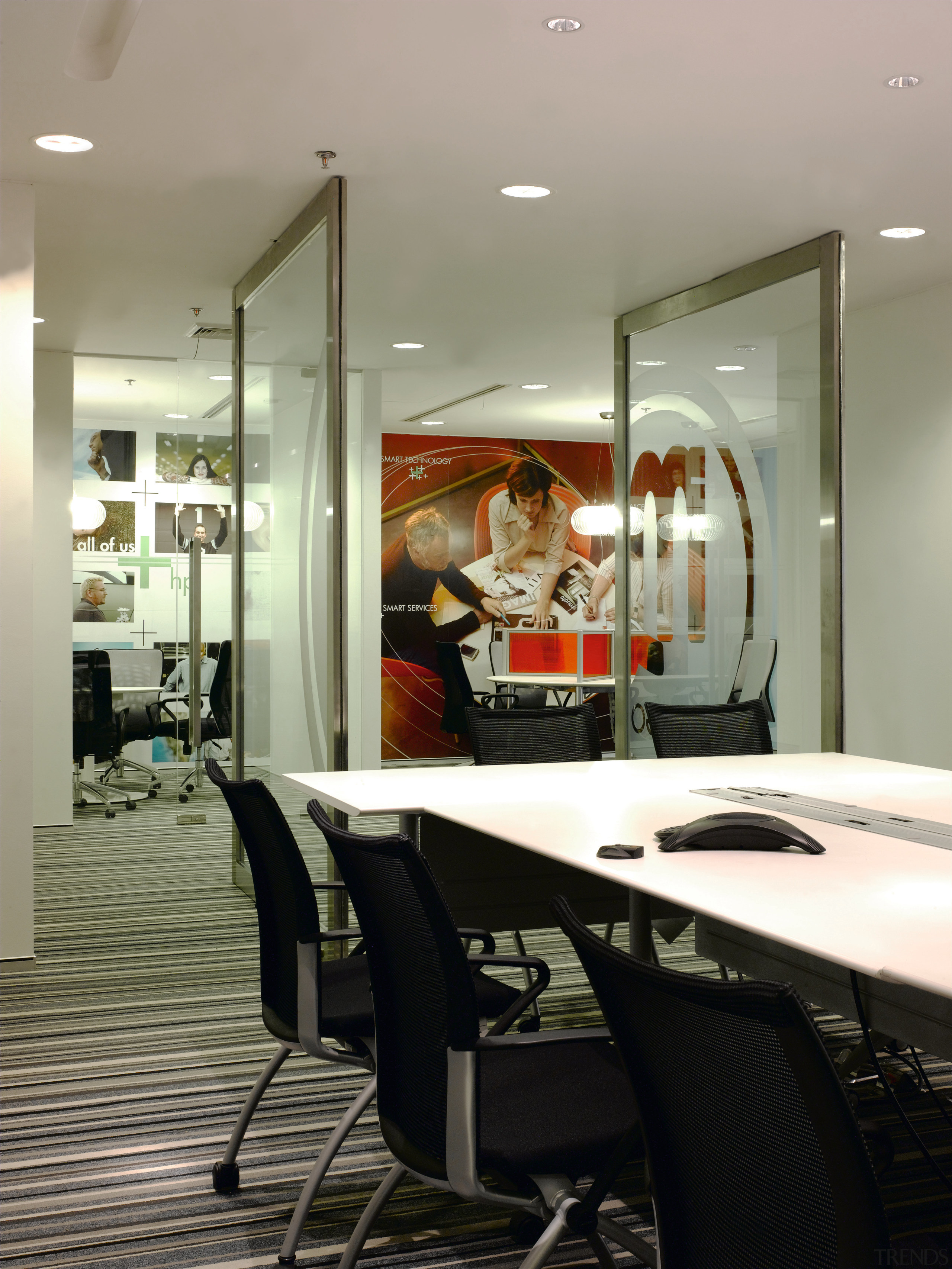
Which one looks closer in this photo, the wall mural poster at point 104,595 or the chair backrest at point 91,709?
the chair backrest at point 91,709

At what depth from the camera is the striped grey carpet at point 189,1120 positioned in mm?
2539

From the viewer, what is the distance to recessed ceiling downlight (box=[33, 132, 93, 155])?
4.01m

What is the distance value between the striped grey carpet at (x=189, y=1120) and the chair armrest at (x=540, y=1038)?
0.97m

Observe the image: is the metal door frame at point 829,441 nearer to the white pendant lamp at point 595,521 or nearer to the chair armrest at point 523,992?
the chair armrest at point 523,992

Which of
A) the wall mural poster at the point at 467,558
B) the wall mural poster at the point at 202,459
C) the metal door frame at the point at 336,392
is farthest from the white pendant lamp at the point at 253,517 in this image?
the wall mural poster at the point at 467,558

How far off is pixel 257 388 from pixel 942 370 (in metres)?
3.47

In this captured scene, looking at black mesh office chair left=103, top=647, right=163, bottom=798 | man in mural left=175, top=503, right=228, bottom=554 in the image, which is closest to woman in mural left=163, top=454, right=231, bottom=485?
man in mural left=175, top=503, right=228, bottom=554

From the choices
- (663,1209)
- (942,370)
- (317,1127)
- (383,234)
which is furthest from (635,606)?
(663,1209)

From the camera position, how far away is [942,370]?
6.01 meters

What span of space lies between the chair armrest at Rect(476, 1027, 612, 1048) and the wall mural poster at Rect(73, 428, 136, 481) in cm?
949

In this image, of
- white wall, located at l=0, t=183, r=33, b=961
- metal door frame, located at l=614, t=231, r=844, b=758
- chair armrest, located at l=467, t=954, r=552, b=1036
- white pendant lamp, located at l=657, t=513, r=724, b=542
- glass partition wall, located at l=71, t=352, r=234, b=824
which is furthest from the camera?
glass partition wall, located at l=71, t=352, r=234, b=824

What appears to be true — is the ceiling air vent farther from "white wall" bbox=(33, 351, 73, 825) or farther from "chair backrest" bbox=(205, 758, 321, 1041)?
"chair backrest" bbox=(205, 758, 321, 1041)

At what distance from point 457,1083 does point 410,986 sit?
20 centimetres

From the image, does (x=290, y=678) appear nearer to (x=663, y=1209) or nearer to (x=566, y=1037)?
(x=566, y=1037)
